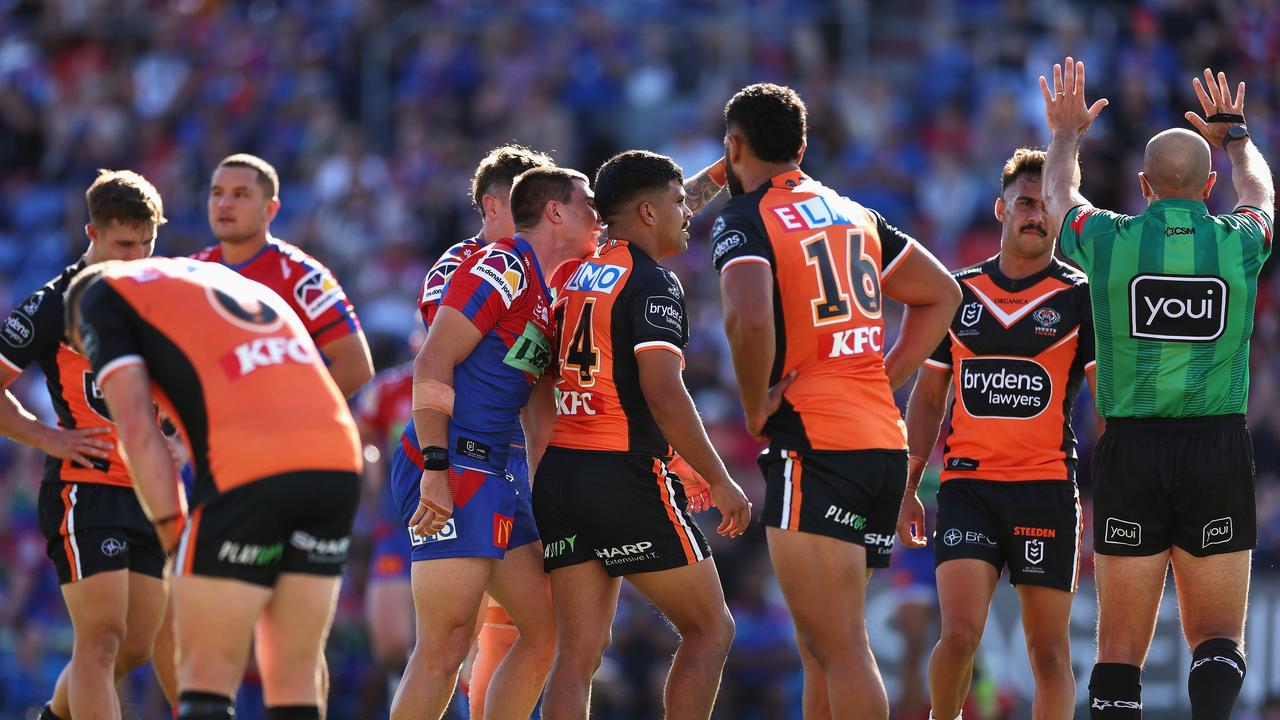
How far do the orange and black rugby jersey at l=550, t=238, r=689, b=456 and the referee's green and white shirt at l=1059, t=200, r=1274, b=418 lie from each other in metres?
2.12

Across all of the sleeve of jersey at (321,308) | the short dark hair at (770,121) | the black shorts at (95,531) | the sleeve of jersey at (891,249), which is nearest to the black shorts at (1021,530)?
the sleeve of jersey at (891,249)

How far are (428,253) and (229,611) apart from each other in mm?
13427

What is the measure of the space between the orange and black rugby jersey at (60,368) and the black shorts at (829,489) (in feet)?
12.1

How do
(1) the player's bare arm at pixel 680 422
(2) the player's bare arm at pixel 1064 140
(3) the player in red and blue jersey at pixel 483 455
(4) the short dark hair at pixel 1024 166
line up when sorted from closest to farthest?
(1) the player's bare arm at pixel 680 422, (3) the player in red and blue jersey at pixel 483 455, (2) the player's bare arm at pixel 1064 140, (4) the short dark hair at pixel 1024 166

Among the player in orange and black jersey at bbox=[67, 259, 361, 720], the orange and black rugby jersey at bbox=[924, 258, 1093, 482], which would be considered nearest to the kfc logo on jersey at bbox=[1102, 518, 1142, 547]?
the orange and black rugby jersey at bbox=[924, 258, 1093, 482]

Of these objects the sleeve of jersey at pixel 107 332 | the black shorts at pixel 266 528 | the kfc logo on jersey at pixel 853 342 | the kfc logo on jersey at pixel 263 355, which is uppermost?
the sleeve of jersey at pixel 107 332

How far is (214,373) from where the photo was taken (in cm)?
584

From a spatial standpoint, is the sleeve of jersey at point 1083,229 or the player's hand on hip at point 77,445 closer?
the sleeve of jersey at point 1083,229

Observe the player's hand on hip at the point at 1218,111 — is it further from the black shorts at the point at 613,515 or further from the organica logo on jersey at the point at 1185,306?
the black shorts at the point at 613,515

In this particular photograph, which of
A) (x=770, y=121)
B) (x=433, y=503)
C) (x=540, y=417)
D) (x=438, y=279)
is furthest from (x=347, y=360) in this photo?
(x=770, y=121)

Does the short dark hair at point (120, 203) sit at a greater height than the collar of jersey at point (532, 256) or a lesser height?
greater

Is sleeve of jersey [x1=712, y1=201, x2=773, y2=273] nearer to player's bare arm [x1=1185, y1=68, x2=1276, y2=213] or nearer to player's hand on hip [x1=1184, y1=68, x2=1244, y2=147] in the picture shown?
player's bare arm [x1=1185, y1=68, x2=1276, y2=213]

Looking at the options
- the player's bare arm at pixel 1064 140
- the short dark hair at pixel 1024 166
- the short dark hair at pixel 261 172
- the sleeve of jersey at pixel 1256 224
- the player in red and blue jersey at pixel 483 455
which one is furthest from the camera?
the short dark hair at pixel 261 172

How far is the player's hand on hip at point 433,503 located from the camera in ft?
23.2
